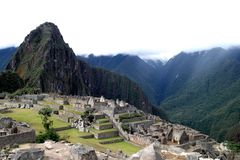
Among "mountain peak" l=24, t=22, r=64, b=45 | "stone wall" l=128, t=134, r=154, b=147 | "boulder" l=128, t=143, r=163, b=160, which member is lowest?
"stone wall" l=128, t=134, r=154, b=147

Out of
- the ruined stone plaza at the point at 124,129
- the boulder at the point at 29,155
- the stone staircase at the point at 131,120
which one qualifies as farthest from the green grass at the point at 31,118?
the boulder at the point at 29,155

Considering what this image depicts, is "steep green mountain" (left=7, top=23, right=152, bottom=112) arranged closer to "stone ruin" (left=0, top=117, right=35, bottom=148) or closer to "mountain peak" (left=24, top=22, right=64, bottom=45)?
"mountain peak" (left=24, top=22, right=64, bottom=45)

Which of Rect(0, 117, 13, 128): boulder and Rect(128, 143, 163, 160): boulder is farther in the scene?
Rect(0, 117, 13, 128): boulder

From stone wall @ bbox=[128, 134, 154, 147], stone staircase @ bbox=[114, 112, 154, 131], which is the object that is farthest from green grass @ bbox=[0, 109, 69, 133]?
stone wall @ bbox=[128, 134, 154, 147]

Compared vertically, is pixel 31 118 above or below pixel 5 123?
below

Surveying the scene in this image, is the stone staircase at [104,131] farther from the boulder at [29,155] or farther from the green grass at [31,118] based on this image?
the boulder at [29,155]

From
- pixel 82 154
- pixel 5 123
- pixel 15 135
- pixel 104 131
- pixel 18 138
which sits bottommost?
pixel 104 131

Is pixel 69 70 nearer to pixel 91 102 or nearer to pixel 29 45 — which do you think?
pixel 29 45

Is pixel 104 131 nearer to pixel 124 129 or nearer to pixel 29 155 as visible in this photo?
pixel 124 129


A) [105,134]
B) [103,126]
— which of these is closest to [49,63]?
[103,126]
